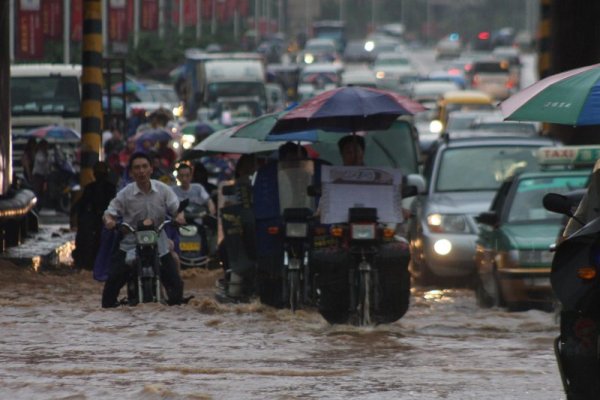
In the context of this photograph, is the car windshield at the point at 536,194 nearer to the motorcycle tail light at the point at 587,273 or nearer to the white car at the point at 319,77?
the motorcycle tail light at the point at 587,273

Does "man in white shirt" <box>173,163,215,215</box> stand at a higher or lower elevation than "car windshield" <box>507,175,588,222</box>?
lower

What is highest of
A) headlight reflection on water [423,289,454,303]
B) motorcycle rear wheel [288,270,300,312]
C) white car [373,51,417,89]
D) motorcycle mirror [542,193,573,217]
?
motorcycle mirror [542,193,573,217]

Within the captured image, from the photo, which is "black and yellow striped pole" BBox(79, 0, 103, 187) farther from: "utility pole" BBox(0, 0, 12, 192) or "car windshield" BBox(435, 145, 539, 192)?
"car windshield" BBox(435, 145, 539, 192)

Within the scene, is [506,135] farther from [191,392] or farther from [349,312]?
[191,392]

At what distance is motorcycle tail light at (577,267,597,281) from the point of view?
7.73 metres

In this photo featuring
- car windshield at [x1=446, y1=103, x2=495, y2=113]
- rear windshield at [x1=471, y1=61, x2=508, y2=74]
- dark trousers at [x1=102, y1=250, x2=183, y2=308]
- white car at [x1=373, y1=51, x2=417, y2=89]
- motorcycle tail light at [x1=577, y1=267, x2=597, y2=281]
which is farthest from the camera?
white car at [x1=373, y1=51, x2=417, y2=89]

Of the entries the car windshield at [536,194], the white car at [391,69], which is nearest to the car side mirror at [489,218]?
the car windshield at [536,194]

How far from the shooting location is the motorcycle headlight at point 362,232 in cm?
1334

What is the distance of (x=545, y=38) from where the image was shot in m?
34.9

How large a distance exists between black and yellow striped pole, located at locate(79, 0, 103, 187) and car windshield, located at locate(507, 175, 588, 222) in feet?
27.7

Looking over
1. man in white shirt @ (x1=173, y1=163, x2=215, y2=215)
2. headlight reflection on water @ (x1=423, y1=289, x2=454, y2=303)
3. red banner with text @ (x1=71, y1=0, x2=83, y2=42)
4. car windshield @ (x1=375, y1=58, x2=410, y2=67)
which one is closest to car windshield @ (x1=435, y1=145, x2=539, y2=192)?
headlight reflection on water @ (x1=423, y1=289, x2=454, y2=303)

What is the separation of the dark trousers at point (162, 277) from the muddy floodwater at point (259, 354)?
13cm

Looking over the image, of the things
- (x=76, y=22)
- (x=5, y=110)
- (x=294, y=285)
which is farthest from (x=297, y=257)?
(x=76, y=22)

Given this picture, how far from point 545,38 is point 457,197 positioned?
52.2ft
